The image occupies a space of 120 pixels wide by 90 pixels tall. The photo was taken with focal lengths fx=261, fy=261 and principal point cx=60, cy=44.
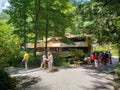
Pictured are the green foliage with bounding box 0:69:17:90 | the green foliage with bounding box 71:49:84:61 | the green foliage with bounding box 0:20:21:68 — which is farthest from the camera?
the green foliage with bounding box 71:49:84:61

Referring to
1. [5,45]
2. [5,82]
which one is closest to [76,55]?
[5,45]

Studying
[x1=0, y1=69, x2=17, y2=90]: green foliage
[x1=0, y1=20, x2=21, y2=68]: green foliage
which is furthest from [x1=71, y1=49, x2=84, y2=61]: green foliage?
[x1=0, y1=69, x2=17, y2=90]: green foliage

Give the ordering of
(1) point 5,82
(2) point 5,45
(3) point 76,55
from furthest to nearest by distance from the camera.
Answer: (3) point 76,55 < (2) point 5,45 < (1) point 5,82

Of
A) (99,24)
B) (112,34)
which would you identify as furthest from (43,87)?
(99,24)

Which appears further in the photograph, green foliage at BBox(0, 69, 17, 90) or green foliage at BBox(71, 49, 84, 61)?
green foliage at BBox(71, 49, 84, 61)

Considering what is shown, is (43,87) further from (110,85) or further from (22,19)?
(22,19)

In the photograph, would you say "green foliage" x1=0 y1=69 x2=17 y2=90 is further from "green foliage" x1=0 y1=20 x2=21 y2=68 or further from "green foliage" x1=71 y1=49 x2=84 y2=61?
"green foliage" x1=71 y1=49 x2=84 y2=61

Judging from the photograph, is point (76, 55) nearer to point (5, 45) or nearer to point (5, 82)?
point (5, 45)

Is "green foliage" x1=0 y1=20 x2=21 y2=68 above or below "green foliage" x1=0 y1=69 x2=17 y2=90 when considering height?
above

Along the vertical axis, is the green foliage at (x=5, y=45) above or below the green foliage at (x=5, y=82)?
above

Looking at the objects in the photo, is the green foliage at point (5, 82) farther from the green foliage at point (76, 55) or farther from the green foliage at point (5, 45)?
the green foliage at point (76, 55)

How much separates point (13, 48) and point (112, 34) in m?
9.53

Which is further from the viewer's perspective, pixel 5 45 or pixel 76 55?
pixel 76 55

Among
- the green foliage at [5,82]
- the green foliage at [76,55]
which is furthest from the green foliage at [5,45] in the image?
the green foliage at [76,55]
